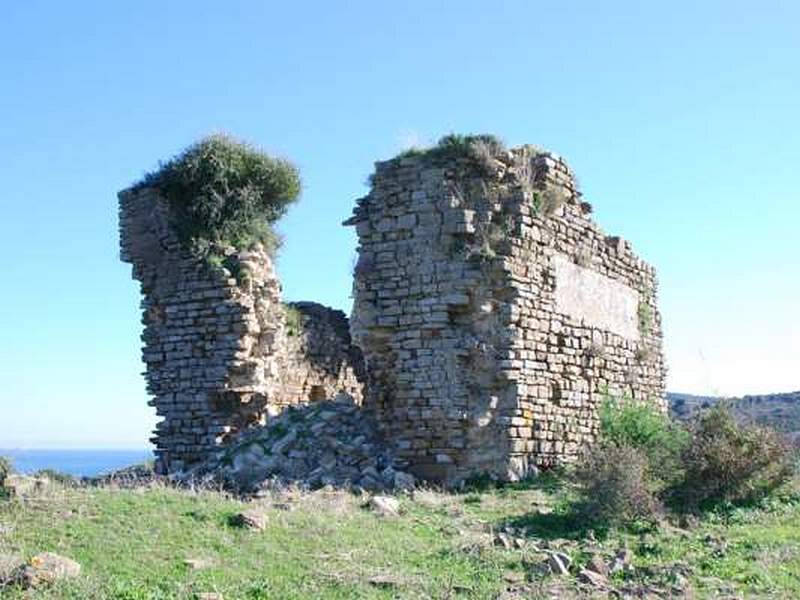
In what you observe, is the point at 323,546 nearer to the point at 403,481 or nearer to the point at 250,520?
the point at 250,520

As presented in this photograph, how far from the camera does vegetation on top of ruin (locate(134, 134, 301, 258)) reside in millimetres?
13805

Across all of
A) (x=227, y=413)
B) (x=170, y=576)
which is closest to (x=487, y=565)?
(x=170, y=576)

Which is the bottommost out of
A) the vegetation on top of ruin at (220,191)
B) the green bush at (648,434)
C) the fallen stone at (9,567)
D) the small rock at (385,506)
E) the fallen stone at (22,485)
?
the fallen stone at (9,567)

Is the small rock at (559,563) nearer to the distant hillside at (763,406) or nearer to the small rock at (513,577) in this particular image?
the small rock at (513,577)

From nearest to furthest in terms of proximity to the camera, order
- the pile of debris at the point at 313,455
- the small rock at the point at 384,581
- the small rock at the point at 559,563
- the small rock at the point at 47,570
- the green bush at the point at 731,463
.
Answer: the small rock at the point at 47,570 → the small rock at the point at 384,581 → the small rock at the point at 559,563 → the green bush at the point at 731,463 → the pile of debris at the point at 313,455

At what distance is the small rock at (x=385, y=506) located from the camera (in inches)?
346

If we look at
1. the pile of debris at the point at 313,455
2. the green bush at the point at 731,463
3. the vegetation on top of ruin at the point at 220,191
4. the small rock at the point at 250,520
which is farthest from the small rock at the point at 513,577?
the vegetation on top of ruin at the point at 220,191

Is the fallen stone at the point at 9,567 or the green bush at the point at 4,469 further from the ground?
the green bush at the point at 4,469

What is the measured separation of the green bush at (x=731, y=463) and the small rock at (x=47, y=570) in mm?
6102

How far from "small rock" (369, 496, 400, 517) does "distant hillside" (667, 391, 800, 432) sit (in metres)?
4.27

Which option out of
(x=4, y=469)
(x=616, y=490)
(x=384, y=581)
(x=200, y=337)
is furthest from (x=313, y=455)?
(x=384, y=581)

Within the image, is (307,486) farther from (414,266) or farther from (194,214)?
(194,214)

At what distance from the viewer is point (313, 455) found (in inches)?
463

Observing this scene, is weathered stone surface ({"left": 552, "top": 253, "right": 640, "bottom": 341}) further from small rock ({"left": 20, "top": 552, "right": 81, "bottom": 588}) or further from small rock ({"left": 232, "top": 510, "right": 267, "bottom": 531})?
small rock ({"left": 20, "top": 552, "right": 81, "bottom": 588})
